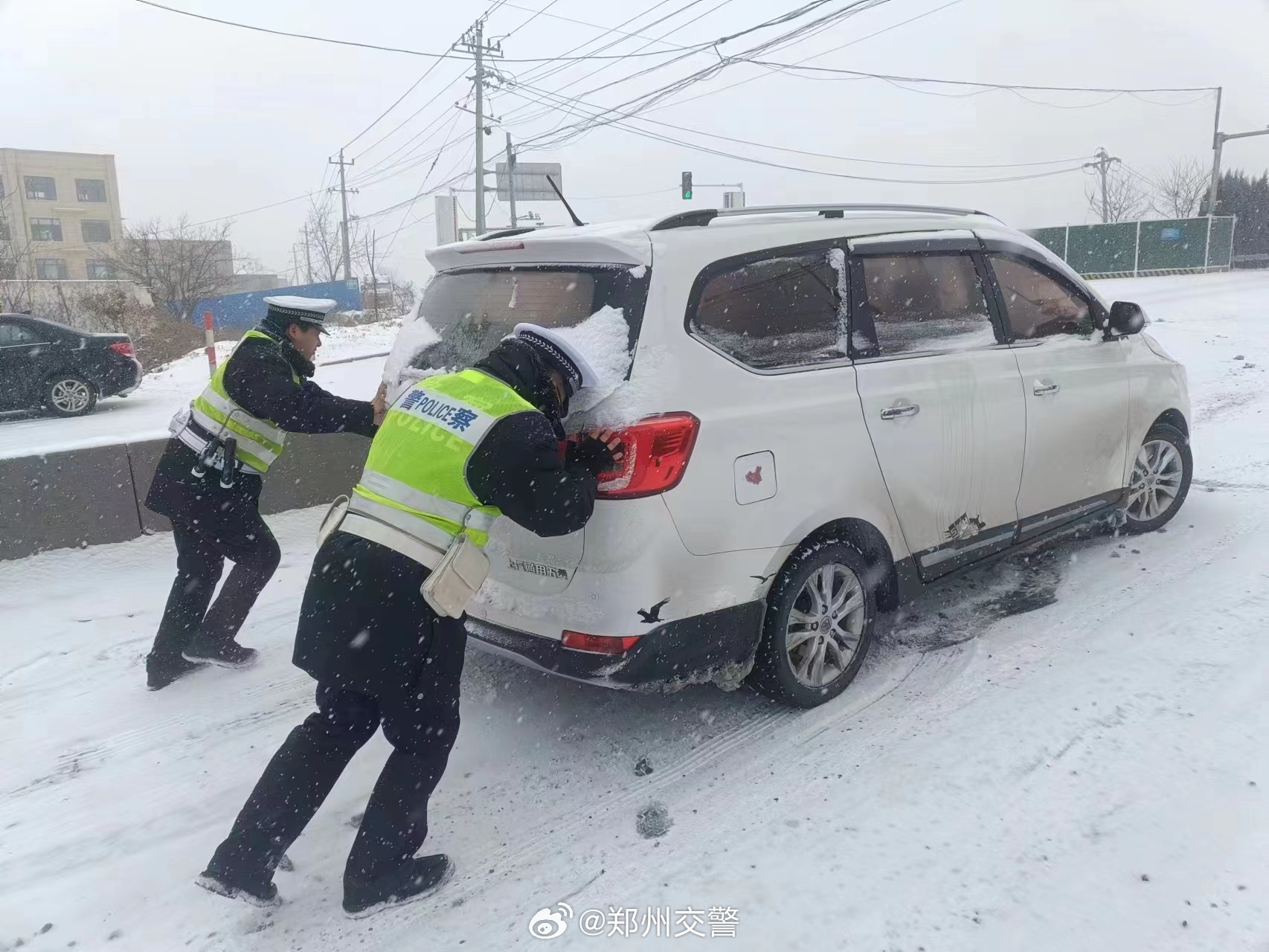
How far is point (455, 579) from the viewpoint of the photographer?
2.40 meters

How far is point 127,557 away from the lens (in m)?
5.37

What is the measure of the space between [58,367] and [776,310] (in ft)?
43.7

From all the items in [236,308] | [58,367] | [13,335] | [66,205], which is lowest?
[58,367]

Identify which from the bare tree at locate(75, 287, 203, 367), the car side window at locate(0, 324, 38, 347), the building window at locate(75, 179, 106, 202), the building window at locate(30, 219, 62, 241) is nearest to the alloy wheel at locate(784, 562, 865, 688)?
the car side window at locate(0, 324, 38, 347)

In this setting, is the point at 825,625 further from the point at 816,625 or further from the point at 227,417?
the point at 227,417

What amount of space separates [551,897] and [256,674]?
2.13 meters

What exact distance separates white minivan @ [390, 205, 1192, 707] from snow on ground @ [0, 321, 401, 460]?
12.4ft

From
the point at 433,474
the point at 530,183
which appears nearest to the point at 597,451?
the point at 433,474

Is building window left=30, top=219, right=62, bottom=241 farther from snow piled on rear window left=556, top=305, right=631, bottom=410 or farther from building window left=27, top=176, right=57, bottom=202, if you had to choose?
snow piled on rear window left=556, top=305, right=631, bottom=410

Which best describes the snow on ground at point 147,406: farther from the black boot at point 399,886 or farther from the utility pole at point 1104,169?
the utility pole at point 1104,169

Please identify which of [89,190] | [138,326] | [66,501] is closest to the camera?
[66,501]

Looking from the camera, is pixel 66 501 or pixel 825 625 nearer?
pixel 825 625

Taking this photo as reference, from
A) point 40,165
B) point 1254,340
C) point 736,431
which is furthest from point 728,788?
point 40,165

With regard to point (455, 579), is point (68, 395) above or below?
below
